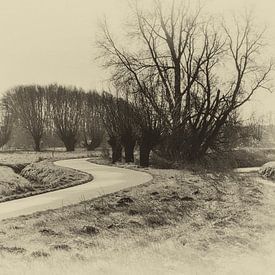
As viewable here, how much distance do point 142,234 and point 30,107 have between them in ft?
174

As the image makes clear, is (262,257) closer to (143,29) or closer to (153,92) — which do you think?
(153,92)

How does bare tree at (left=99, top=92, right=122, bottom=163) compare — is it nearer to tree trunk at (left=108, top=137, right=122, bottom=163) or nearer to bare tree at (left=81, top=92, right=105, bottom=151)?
tree trunk at (left=108, top=137, right=122, bottom=163)

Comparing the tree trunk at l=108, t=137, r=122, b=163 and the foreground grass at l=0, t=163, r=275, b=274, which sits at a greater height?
the tree trunk at l=108, t=137, r=122, b=163

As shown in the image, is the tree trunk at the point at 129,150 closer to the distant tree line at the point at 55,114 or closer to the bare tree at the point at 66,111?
the distant tree line at the point at 55,114

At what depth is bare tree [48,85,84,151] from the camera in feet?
195

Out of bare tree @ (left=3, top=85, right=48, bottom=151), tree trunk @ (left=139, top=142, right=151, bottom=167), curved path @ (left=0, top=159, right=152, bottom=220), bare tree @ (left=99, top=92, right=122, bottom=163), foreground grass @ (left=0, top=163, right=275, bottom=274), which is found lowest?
foreground grass @ (left=0, top=163, right=275, bottom=274)

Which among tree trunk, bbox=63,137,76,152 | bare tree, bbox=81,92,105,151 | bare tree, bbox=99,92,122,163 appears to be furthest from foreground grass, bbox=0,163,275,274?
bare tree, bbox=81,92,105,151

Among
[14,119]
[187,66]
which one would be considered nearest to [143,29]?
[187,66]

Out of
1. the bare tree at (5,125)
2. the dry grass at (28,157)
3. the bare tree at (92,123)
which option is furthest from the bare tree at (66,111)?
the dry grass at (28,157)

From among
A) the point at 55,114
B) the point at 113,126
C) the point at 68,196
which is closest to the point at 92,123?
the point at 55,114

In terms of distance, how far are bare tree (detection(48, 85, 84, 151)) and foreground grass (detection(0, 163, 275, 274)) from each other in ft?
148

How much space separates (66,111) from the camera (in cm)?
6238

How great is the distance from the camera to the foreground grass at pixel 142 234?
7.89m

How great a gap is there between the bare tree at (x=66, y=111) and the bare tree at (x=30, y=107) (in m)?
1.19
